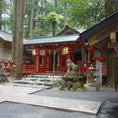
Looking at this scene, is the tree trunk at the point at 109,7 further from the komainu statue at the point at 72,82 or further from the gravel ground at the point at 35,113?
the gravel ground at the point at 35,113

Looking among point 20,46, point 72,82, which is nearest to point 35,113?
point 72,82

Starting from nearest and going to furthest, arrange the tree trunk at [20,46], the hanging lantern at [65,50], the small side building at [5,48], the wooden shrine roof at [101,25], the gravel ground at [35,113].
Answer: the gravel ground at [35,113] → the wooden shrine roof at [101,25] → the tree trunk at [20,46] → the hanging lantern at [65,50] → the small side building at [5,48]

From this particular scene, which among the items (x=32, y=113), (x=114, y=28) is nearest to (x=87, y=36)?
(x=114, y=28)

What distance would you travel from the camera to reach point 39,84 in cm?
927

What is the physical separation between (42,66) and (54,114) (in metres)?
10.1

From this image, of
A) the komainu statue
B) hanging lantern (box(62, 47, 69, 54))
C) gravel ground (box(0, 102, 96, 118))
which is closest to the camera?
gravel ground (box(0, 102, 96, 118))

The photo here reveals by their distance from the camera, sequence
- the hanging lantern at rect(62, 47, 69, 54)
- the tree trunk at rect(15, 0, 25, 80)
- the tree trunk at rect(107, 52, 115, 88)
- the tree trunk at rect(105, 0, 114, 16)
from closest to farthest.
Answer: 1. the tree trunk at rect(107, 52, 115, 88)
2. the tree trunk at rect(105, 0, 114, 16)
3. the tree trunk at rect(15, 0, 25, 80)
4. the hanging lantern at rect(62, 47, 69, 54)

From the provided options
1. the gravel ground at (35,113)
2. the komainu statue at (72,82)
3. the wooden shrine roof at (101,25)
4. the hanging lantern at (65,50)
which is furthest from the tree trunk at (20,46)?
the wooden shrine roof at (101,25)

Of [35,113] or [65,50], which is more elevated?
[65,50]

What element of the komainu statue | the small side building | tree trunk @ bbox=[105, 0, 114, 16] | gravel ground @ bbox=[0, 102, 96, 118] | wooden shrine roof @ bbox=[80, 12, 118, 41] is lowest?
gravel ground @ bbox=[0, 102, 96, 118]

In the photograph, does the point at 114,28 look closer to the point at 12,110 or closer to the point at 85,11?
the point at 12,110

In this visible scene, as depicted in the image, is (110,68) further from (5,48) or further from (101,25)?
(5,48)

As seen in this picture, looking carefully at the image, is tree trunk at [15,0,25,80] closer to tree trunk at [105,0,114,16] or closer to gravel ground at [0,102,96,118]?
tree trunk at [105,0,114,16]

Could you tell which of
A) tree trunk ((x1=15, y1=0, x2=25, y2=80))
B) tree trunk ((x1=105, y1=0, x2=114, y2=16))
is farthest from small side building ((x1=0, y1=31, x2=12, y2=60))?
tree trunk ((x1=105, y1=0, x2=114, y2=16))
